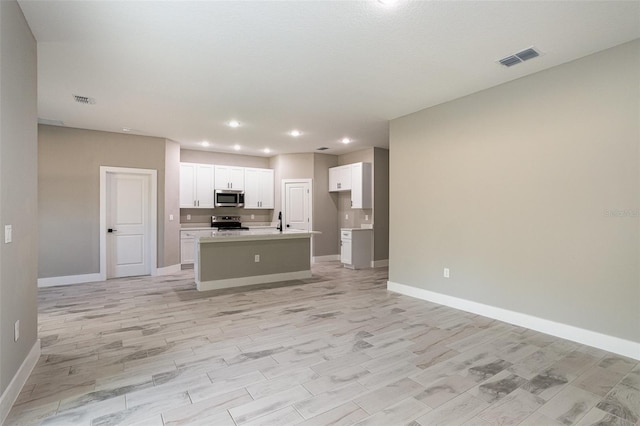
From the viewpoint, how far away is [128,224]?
6352 mm

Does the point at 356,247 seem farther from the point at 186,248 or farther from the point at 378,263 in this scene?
the point at 186,248

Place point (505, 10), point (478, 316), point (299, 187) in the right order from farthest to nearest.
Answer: point (299, 187) < point (478, 316) < point (505, 10)

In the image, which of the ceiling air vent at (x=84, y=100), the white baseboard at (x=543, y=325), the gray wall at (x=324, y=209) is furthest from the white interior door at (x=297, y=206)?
the ceiling air vent at (x=84, y=100)

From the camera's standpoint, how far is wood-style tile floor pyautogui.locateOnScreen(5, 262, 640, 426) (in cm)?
205

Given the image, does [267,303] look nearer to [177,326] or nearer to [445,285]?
[177,326]

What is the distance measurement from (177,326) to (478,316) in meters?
3.61

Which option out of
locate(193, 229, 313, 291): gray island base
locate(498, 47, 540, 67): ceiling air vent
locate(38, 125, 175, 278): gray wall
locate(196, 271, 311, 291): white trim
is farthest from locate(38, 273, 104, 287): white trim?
locate(498, 47, 540, 67): ceiling air vent

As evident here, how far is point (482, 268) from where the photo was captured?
13.2ft

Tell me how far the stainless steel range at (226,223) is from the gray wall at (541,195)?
4.85 meters

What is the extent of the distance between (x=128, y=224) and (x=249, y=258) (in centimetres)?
273

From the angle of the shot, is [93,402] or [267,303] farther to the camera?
[267,303]

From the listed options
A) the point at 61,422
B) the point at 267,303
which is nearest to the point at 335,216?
the point at 267,303

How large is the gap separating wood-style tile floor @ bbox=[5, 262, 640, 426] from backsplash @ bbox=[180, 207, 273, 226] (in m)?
3.75

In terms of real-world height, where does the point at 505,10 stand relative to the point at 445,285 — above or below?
above
